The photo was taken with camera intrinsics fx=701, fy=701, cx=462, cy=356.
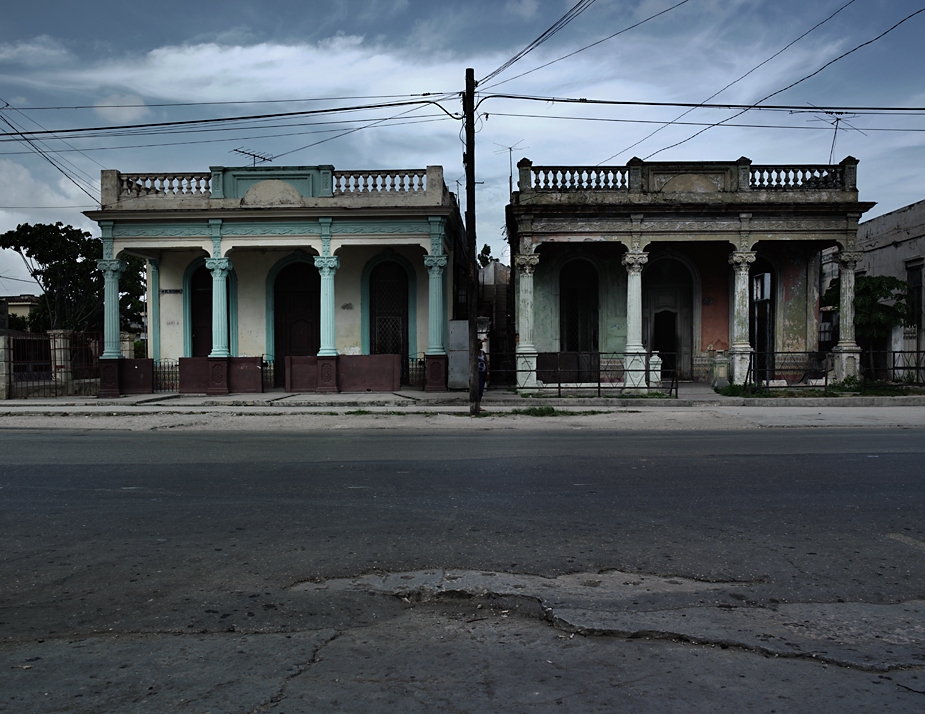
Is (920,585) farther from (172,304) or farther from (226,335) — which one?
(172,304)

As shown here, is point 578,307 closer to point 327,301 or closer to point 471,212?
point 471,212

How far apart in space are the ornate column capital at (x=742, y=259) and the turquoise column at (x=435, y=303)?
792 centimetres

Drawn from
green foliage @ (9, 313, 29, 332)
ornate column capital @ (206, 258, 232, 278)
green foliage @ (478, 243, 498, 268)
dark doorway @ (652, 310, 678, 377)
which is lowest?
dark doorway @ (652, 310, 678, 377)

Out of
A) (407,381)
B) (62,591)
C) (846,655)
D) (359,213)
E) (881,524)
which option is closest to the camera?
(846,655)

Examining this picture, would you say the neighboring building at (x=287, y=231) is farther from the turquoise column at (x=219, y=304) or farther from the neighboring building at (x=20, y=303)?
the neighboring building at (x=20, y=303)

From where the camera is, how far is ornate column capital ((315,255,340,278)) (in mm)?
19516

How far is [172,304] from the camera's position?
851 inches

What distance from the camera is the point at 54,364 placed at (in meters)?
19.9

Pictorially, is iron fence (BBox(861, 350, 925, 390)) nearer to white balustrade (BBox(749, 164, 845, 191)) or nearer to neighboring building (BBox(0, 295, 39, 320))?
white balustrade (BBox(749, 164, 845, 191))

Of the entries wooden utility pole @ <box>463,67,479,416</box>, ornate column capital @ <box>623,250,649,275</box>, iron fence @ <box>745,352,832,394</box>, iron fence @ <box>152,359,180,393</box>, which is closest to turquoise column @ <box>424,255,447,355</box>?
wooden utility pole @ <box>463,67,479,416</box>

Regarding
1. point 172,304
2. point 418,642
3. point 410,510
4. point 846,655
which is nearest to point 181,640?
point 418,642

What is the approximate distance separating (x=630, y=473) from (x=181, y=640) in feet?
16.4

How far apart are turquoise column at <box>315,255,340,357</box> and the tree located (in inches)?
753

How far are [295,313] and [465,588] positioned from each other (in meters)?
19.0
